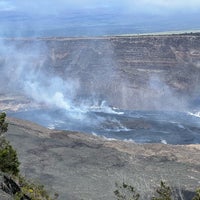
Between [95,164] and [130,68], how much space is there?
5561 centimetres

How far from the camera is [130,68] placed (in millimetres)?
95875

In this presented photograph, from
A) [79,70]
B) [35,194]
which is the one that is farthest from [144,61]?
[35,194]

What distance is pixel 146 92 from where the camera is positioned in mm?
89250

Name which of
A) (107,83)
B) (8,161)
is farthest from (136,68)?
(8,161)

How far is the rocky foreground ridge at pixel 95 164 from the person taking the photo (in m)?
36.1

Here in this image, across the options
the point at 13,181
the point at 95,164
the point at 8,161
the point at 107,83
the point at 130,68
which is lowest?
the point at 107,83

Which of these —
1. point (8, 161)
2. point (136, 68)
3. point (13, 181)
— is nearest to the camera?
point (13, 181)

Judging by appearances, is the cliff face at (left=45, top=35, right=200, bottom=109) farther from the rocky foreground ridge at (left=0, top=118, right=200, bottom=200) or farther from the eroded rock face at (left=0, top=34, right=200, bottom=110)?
the rocky foreground ridge at (left=0, top=118, right=200, bottom=200)

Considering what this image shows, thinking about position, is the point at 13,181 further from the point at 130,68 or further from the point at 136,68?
the point at 130,68

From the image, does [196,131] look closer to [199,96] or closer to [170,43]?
[199,96]

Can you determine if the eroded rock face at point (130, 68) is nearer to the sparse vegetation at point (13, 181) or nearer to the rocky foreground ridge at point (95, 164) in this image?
the rocky foreground ridge at point (95, 164)

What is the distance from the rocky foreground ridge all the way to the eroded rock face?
37.0m

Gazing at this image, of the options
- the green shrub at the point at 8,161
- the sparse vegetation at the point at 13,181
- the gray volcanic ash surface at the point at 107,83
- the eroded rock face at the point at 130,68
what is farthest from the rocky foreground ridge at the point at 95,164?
the eroded rock face at the point at 130,68

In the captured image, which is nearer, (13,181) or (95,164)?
(13,181)
